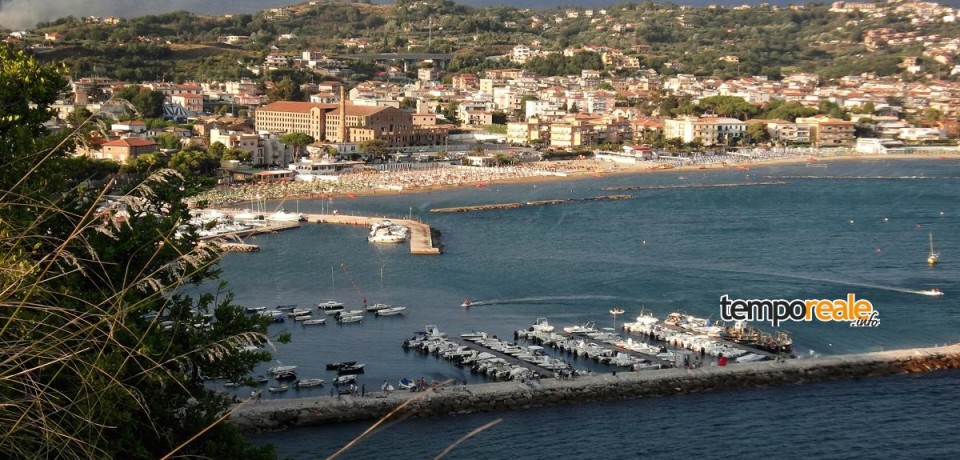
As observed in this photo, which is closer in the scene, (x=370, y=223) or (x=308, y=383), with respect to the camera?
(x=308, y=383)

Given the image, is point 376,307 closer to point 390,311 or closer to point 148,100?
point 390,311

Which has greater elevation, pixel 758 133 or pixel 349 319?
pixel 758 133

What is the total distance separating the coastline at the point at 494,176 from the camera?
16.2 meters

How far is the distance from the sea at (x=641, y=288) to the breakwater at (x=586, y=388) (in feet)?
0.37

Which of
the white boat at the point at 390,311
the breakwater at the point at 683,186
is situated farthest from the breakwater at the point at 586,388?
the breakwater at the point at 683,186

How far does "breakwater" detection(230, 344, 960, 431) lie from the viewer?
19.5 feet

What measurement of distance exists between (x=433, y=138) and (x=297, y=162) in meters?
4.68

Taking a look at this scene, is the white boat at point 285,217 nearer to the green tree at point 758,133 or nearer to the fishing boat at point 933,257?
the fishing boat at point 933,257

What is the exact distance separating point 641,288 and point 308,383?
13.4 ft

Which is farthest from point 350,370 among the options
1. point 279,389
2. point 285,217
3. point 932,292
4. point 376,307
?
point 285,217

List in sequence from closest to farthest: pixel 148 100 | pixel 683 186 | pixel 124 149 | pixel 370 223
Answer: pixel 370 223
pixel 124 149
pixel 683 186
pixel 148 100

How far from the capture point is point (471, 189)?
18.1 meters

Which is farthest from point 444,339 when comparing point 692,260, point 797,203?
point 797,203

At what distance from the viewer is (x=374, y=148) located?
21.0 metres
